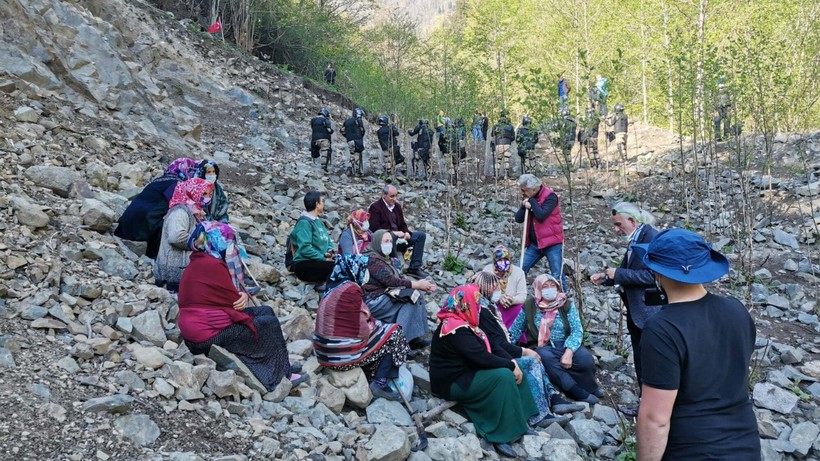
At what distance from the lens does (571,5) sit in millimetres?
20781

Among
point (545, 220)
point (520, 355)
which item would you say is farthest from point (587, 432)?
point (545, 220)

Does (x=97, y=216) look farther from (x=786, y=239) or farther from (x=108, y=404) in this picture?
(x=786, y=239)

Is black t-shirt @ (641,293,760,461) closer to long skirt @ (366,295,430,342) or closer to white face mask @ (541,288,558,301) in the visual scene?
white face mask @ (541,288,558,301)

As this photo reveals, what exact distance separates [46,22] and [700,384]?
35.9 feet

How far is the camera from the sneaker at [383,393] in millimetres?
4582

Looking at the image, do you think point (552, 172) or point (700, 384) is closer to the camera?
point (700, 384)

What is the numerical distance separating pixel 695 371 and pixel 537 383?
9.24 ft

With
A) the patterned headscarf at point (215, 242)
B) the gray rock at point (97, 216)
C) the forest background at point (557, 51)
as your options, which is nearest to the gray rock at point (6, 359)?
the patterned headscarf at point (215, 242)

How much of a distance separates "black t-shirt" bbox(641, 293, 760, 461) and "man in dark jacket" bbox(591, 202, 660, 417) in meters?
2.05

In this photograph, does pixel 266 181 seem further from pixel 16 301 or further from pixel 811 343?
pixel 811 343

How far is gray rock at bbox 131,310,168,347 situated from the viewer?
14.0 ft

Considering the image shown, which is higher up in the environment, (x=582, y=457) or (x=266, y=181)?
(x=266, y=181)

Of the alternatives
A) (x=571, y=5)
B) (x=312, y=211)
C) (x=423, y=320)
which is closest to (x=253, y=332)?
(x=423, y=320)

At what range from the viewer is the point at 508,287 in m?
5.87
